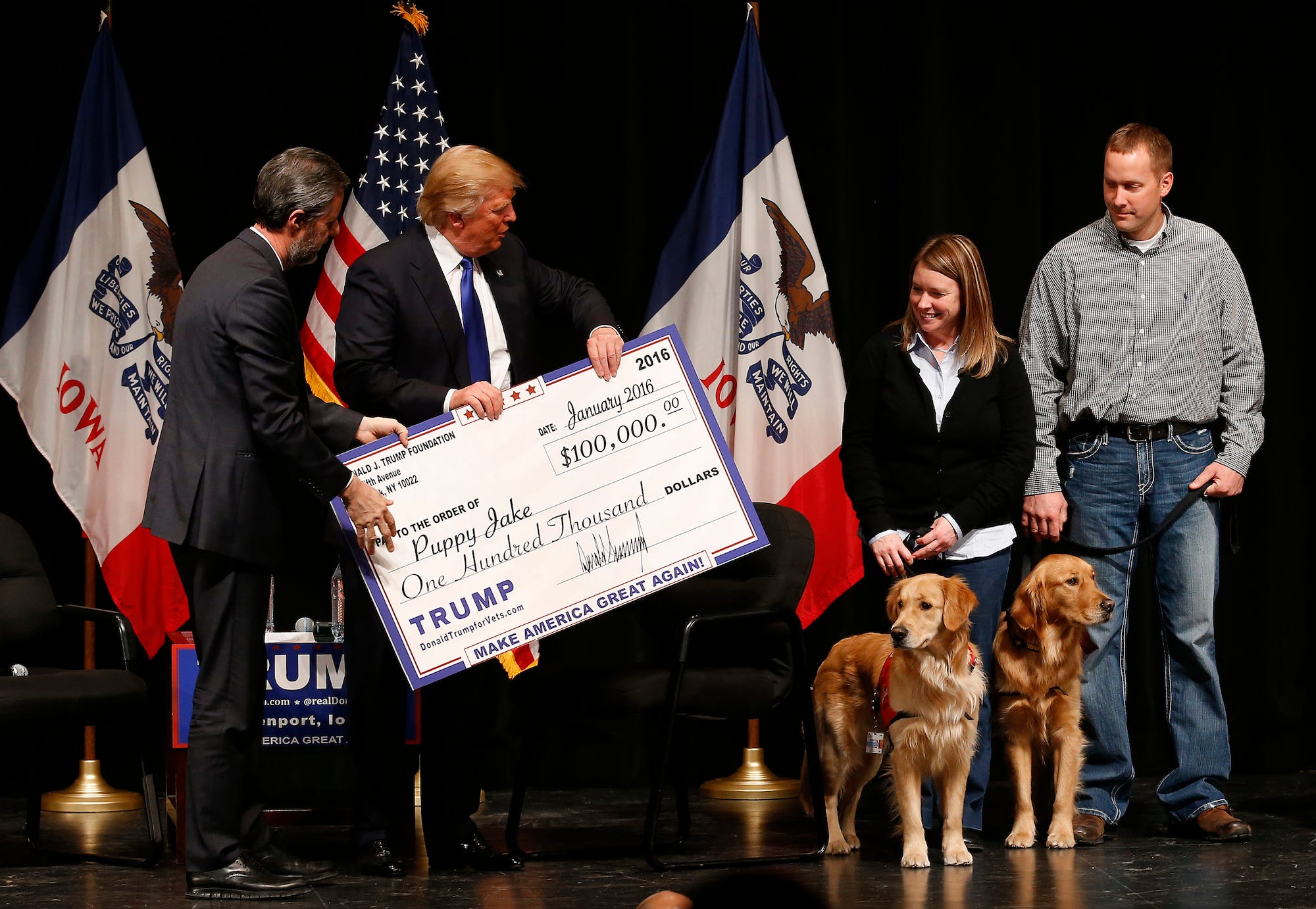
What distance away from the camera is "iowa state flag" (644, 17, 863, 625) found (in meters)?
4.83

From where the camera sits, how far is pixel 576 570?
3553 millimetres

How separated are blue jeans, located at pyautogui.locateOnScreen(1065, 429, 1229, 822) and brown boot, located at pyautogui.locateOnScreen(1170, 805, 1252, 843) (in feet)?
0.07

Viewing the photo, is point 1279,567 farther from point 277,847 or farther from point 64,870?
point 64,870

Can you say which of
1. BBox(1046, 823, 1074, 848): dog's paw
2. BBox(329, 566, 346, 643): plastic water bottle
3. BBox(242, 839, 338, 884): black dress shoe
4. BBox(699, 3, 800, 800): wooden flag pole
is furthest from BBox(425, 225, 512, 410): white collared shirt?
BBox(1046, 823, 1074, 848): dog's paw

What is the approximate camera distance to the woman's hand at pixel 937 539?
376 centimetres

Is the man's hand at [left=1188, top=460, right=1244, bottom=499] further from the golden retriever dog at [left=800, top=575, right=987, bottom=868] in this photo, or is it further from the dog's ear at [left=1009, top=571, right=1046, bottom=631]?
the golden retriever dog at [left=800, top=575, right=987, bottom=868]

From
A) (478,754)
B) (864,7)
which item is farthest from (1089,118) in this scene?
(478,754)

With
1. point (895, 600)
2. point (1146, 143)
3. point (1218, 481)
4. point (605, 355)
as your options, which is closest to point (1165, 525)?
point (1218, 481)

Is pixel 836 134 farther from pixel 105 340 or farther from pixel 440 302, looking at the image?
pixel 105 340

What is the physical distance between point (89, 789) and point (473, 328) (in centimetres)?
222

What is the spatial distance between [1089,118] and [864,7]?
3.04 feet

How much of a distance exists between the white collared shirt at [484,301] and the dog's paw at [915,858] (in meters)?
1.56

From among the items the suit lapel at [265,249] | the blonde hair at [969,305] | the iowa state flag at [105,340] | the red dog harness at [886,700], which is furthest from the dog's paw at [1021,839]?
the iowa state flag at [105,340]

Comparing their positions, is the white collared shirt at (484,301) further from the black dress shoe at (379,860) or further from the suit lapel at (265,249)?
the black dress shoe at (379,860)
